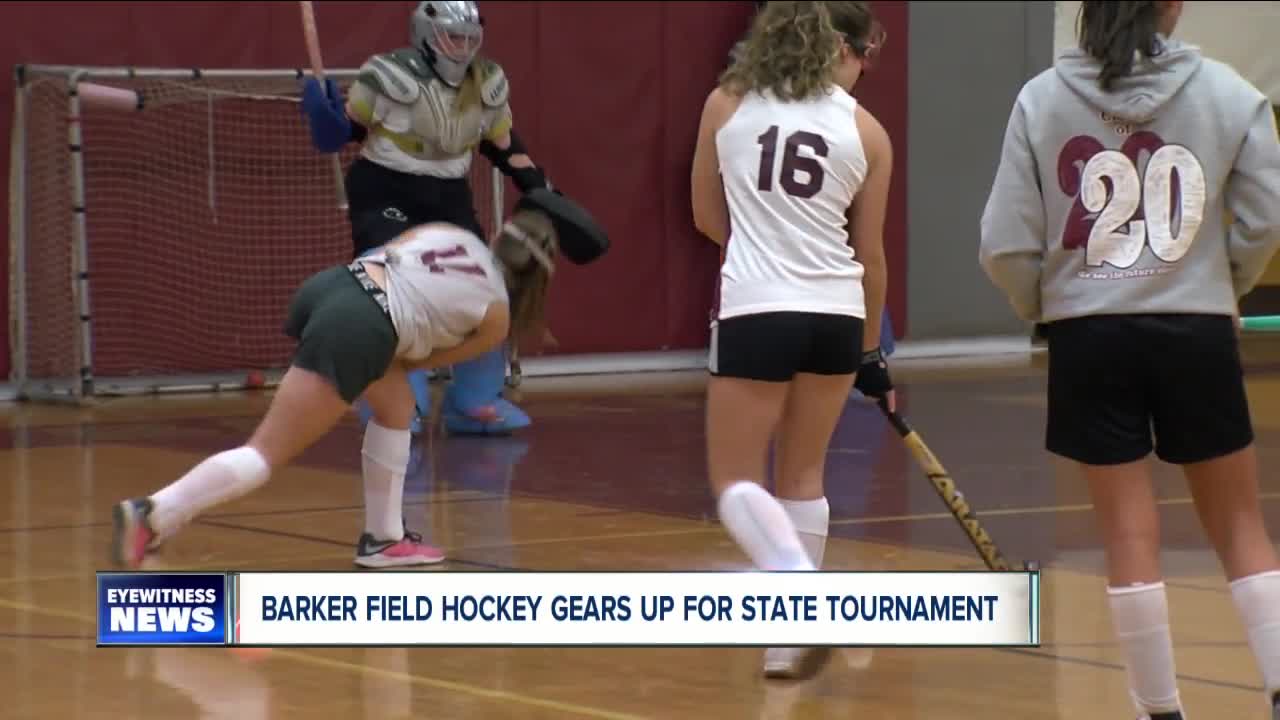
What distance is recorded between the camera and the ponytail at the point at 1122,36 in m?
4.78

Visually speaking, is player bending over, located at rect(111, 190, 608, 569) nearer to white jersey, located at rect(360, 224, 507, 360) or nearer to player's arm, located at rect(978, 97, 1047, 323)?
white jersey, located at rect(360, 224, 507, 360)

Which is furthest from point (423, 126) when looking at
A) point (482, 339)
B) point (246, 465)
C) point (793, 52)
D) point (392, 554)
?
point (793, 52)

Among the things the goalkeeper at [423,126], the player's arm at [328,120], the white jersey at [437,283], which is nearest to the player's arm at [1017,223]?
the white jersey at [437,283]

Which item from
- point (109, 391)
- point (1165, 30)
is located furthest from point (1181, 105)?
point (109, 391)

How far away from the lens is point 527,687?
5926 mm

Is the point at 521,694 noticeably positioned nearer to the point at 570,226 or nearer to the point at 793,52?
the point at 570,226

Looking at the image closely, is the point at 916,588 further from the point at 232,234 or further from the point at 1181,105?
the point at 232,234

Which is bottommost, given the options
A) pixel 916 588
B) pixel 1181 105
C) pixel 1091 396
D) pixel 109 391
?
pixel 109 391

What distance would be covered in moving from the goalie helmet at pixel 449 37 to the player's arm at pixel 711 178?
3042 mm

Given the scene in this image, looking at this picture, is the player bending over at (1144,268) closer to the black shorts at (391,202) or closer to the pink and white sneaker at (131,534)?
the pink and white sneaker at (131,534)

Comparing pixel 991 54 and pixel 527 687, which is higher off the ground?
pixel 991 54

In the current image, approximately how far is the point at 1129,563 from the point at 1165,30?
3.66ft

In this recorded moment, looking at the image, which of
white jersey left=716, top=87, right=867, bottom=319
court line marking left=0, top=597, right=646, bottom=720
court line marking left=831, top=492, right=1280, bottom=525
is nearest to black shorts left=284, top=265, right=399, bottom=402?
court line marking left=0, top=597, right=646, bottom=720

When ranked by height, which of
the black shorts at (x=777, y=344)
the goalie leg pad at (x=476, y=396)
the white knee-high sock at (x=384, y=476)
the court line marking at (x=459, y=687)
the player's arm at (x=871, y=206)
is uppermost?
the player's arm at (x=871, y=206)
